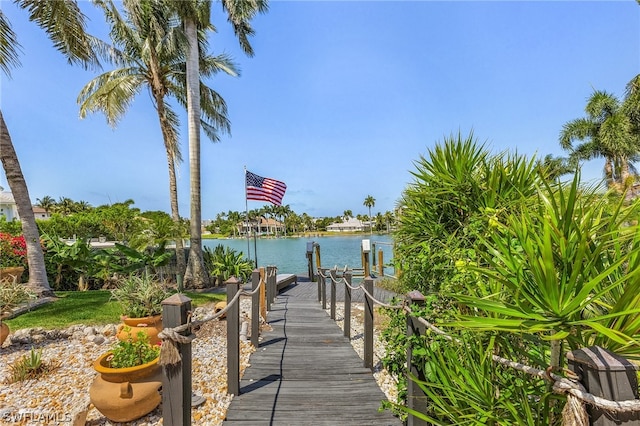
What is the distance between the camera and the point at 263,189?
460 inches

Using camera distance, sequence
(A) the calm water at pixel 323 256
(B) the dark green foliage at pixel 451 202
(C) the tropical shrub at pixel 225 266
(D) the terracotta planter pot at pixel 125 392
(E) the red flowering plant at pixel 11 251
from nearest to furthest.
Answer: (B) the dark green foliage at pixel 451 202 → (D) the terracotta planter pot at pixel 125 392 → (E) the red flowering plant at pixel 11 251 → (C) the tropical shrub at pixel 225 266 → (A) the calm water at pixel 323 256

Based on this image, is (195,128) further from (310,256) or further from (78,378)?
(78,378)

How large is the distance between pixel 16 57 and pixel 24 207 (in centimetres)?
354

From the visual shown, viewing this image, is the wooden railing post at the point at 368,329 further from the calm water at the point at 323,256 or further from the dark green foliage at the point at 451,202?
the dark green foliage at the point at 451,202

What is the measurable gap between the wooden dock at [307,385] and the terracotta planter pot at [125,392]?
79 centimetres

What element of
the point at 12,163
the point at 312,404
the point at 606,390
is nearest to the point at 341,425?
the point at 312,404

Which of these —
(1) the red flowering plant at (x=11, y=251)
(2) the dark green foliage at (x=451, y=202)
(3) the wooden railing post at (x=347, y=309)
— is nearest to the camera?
(2) the dark green foliage at (x=451, y=202)

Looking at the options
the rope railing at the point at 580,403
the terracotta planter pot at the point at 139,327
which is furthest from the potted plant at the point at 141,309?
the rope railing at the point at 580,403

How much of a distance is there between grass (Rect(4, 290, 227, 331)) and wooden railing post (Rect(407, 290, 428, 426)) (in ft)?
18.4

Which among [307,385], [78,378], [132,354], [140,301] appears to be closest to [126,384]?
[132,354]

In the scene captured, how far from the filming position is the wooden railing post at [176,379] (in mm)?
1859

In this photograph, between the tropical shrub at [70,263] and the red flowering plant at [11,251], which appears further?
the tropical shrub at [70,263]

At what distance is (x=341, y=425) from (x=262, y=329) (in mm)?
3046

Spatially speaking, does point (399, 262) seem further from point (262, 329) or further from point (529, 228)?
point (262, 329)
